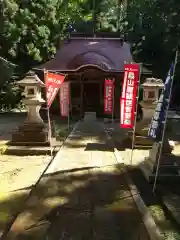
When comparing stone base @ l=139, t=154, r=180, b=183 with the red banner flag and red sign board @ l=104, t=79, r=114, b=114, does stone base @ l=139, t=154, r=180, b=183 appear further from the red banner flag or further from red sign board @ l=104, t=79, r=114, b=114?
red sign board @ l=104, t=79, r=114, b=114

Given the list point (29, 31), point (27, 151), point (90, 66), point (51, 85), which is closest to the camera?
point (27, 151)

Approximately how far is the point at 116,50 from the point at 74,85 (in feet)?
11.9

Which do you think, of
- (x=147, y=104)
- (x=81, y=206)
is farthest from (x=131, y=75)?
(x=81, y=206)

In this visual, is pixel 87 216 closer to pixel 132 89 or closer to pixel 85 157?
pixel 85 157

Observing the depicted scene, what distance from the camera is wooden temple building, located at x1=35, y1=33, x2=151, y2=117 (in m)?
18.3

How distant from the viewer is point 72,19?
96.5ft

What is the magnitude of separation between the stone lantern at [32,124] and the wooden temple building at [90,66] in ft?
24.6

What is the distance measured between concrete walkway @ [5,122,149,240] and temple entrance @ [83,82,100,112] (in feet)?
38.8

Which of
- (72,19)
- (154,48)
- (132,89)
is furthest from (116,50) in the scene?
(132,89)

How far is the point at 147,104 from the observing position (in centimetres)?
1028

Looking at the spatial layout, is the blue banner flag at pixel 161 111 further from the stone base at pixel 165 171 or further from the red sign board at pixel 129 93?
the red sign board at pixel 129 93

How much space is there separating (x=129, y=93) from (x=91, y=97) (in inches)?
443

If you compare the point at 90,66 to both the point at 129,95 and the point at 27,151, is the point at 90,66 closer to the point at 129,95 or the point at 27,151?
the point at 129,95

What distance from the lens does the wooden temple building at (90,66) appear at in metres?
18.3
